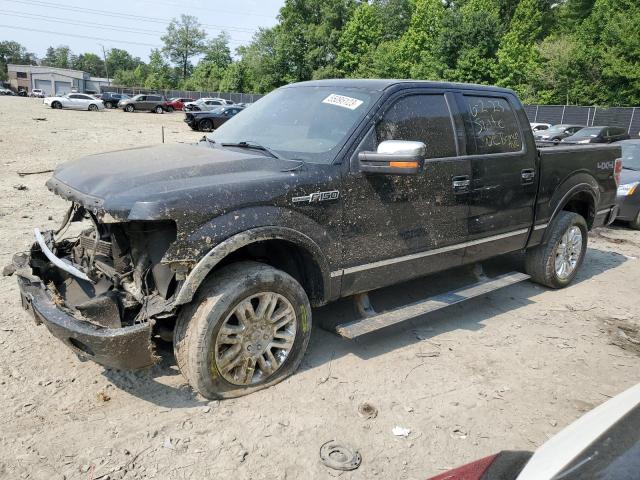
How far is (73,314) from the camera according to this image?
3205mm

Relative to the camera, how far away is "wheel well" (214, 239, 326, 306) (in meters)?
3.68

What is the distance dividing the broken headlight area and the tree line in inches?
1379

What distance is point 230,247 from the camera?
10.4 ft

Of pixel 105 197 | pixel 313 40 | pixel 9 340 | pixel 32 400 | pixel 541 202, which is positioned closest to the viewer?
pixel 105 197

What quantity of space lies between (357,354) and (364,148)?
5.27ft

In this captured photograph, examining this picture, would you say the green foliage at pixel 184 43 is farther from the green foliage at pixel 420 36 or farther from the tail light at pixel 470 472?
the tail light at pixel 470 472

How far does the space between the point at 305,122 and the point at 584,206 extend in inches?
154

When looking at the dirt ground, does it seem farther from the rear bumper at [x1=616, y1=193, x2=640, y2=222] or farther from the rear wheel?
the rear wheel

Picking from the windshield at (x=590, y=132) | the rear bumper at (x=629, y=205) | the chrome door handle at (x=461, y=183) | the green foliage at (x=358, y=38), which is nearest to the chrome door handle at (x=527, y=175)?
the chrome door handle at (x=461, y=183)

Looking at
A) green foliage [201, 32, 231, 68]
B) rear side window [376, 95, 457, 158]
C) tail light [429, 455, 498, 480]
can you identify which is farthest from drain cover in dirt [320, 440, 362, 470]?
green foliage [201, 32, 231, 68]

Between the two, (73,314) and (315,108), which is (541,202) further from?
(73,314)

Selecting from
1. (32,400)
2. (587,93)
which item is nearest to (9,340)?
(32,400)

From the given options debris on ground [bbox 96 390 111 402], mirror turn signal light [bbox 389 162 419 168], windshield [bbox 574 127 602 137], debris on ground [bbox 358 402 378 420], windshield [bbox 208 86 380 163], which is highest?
windshield [bbox 574 127 602 137]

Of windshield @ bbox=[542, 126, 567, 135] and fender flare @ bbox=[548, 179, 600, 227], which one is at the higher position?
windshield @ bbox=[542, 126, 567, 135]
